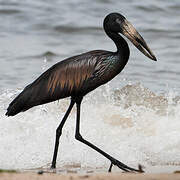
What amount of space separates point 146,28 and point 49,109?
319 inches

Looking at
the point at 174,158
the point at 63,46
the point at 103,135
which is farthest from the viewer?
the point at 63,46

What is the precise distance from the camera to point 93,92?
1202 cm

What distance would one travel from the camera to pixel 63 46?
17.1 metres

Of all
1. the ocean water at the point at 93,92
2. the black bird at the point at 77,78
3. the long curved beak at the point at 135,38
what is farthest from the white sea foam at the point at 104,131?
the long curved beak at the point at 135,38

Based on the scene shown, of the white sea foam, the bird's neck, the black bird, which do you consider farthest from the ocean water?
the bird's neck

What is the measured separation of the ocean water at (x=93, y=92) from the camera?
8.98 meters

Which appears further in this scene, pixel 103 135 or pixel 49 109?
pixel 49 109

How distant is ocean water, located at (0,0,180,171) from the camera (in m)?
8.98

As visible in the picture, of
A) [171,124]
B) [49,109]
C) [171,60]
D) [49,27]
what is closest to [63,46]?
[49,27]

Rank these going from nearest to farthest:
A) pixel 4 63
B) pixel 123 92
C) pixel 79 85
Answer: pixel 79 85 → pixel 123 92 → pixel 4 63

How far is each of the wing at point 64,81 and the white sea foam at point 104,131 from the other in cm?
105

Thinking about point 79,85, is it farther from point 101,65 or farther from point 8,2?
point 8,2

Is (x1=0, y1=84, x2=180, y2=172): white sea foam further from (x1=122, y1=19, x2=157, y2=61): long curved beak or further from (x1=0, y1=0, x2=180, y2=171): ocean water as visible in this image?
(x1=122, y1=19, x2=157, y2=61): long curved beak

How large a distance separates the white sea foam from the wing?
1052 millimetres
